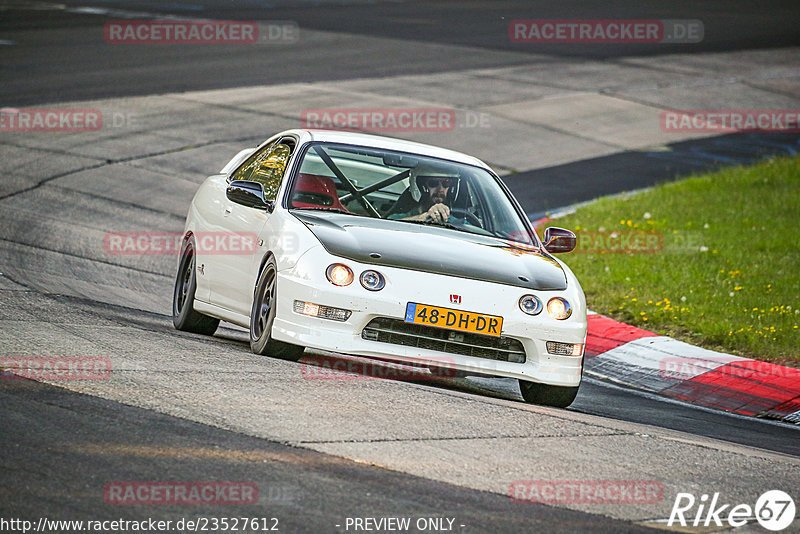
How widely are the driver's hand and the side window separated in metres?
1.06

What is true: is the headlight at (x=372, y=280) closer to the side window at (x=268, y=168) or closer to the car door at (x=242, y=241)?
the car door at (x=242, y=241)

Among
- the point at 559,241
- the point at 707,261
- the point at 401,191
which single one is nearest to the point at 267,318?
the point at 401,191

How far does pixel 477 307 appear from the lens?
7.20m

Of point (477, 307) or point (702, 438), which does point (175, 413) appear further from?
point (702, 438)

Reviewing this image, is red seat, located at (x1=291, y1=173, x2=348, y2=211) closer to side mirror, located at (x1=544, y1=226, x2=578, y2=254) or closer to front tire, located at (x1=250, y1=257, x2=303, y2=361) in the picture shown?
front tire, located at (x1=250, y1=257, x2=303, y2=361)

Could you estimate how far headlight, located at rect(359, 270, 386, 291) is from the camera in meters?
7.15

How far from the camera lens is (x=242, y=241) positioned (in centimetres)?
829

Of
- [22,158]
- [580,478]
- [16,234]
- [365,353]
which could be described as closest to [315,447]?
[580,478]

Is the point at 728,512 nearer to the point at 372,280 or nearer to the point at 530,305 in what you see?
the point at 530,305

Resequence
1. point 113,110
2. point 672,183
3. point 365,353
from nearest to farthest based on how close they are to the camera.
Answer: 1. point 365,353
2. point 672,183
3. point 113,110

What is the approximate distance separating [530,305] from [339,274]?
1.16m

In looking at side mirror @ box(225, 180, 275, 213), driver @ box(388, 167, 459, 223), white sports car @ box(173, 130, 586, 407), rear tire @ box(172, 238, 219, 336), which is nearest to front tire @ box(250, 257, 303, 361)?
white sports car @ box(173, 130, 586, 407)

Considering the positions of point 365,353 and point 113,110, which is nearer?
point 365,353

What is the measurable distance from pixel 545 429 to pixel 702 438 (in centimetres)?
133
